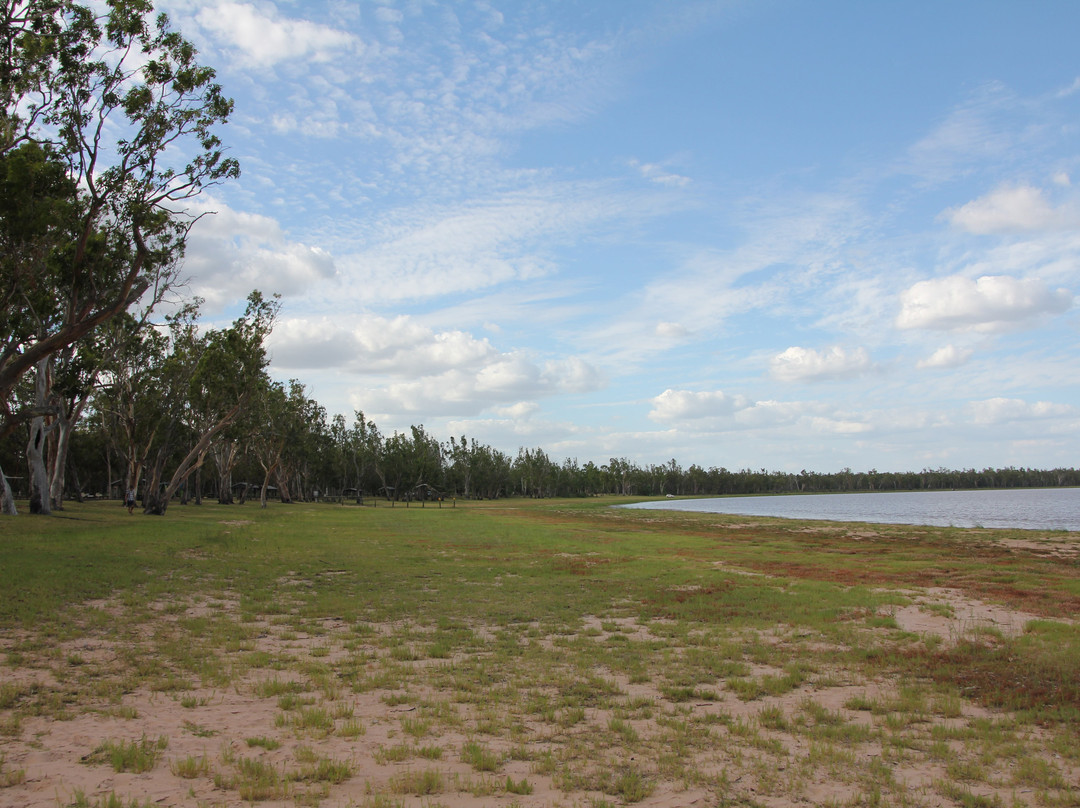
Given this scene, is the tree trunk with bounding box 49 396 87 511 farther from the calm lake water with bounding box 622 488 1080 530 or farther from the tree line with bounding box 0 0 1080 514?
the calm lake water with bounding box 622 488 1080 530

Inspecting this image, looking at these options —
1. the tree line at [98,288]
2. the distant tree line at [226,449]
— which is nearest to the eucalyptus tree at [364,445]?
the distant tree line at [226,449]

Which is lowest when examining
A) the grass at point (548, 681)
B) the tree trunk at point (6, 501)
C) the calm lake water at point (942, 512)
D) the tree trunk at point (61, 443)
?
the calm lake water at point (942, 512)

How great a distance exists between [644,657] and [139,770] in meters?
7.27

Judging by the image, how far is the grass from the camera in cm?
627

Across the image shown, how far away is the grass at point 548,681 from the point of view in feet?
20.6

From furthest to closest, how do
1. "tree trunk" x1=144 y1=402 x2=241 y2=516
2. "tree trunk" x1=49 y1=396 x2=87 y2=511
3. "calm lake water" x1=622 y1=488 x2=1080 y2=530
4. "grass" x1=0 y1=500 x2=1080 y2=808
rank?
"calm lake water" x1=622 y1=488 x2=1080 y2=530
"tree trunk" x1=144 y1=402 x2=241 y2=516
"tree trunk" x1=49 y1=396 x2=87 y2=511
"grass" x1=0 y1=500 x2=1080 y2=808

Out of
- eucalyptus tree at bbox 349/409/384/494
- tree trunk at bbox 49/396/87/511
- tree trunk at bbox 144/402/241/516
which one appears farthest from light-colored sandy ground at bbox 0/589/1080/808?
eucalyptus tree at bbox 349/409/384/494

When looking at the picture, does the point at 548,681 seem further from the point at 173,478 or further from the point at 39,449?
the point at 173,478

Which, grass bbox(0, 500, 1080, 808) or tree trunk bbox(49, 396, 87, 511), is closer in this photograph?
grass bbox(0, 500, 1080, 808)

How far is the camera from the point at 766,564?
25.4 meters

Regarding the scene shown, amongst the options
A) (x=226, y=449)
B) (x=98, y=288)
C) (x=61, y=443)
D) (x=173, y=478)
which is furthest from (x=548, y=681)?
(x=226, y=449)

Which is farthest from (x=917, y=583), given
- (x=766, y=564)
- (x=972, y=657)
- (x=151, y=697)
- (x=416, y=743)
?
(x=151, y=697)

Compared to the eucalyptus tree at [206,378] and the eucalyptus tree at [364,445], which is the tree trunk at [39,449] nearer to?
the eucalyptus tree at [206,378]

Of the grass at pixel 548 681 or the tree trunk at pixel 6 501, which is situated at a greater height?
the tree trunk at pixel 6 501
